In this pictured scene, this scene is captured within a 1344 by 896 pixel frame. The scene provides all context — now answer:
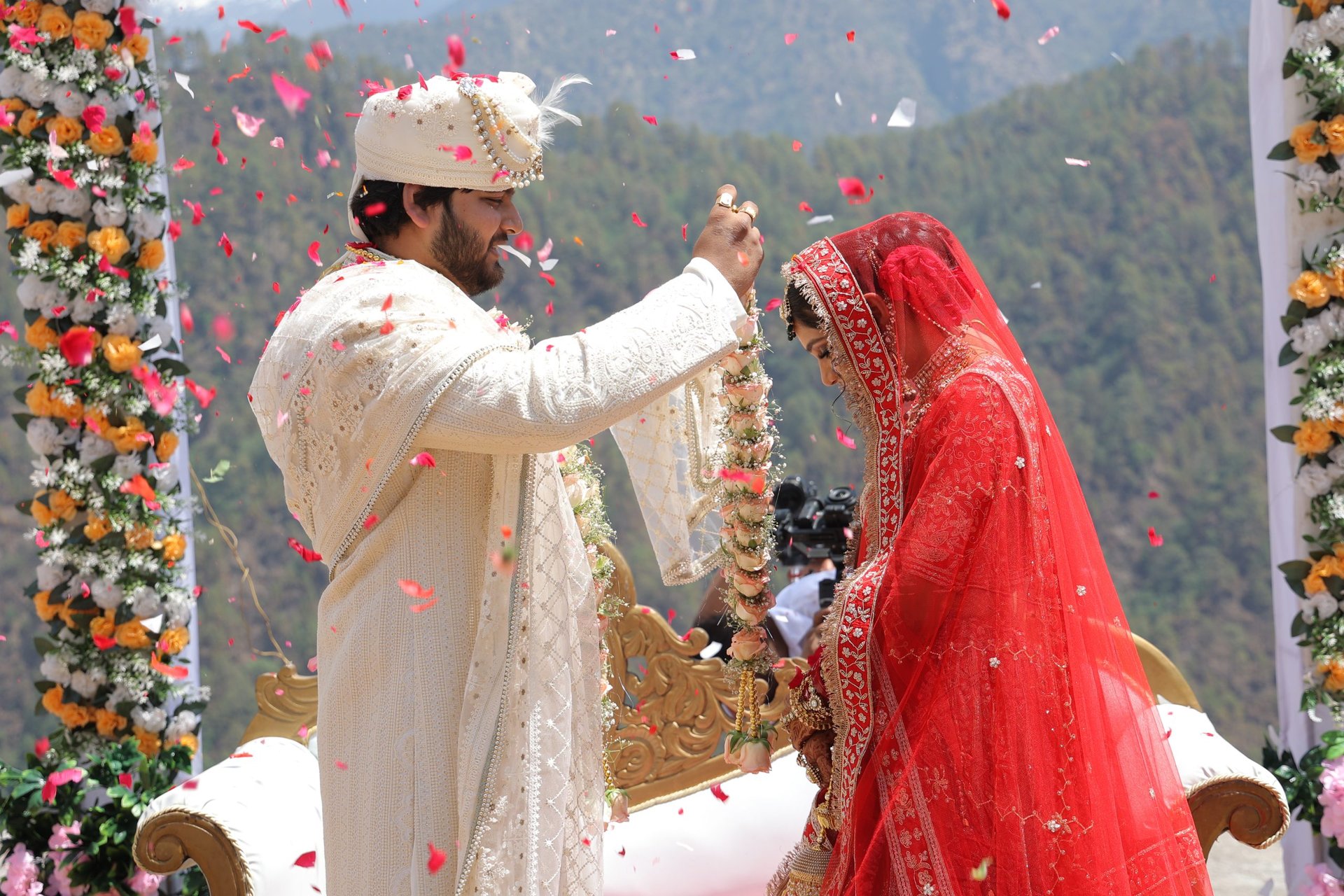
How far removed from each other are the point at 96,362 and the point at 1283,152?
3802 mm

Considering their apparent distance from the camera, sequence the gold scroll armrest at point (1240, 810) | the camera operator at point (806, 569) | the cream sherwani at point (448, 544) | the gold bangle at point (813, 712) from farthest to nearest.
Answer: the camera operator at point (806, 569), the gold scroll armrest at point (1240, 810), the gold bangle at point (813, 712), the cream sherwani at point (448, 544)

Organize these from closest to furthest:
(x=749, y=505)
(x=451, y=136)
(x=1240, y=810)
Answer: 1. (x=451, y=136)
2. (x=749, y=505)
3. (x=1240, y=810)

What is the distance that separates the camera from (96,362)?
414cm

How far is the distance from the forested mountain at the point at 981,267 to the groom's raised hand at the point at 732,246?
501cm

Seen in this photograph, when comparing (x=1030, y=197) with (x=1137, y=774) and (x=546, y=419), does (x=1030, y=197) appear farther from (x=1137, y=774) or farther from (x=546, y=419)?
(x=546, y=419)

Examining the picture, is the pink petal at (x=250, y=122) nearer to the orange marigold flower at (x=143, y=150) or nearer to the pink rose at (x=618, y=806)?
the orange marigold flower at (x=143, y=150)

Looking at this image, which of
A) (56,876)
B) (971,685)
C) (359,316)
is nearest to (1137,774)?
(971,685)

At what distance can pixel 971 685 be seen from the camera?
2182 mm

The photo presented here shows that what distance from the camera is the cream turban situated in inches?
78.3

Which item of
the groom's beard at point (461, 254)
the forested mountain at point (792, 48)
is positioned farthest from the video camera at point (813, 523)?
the forested mountain at point (792, 48)

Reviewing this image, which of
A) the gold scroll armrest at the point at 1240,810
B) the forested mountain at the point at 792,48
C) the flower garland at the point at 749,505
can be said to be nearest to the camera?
the flower garland at the point at 749,505

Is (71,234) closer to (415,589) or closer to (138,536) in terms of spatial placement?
(138,536)

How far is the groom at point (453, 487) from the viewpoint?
1819 mm

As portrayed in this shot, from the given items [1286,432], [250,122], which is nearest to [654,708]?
[1286,432]
